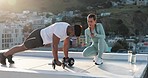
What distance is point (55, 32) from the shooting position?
10.3ft

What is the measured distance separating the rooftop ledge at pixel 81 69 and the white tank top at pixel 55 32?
347 mm

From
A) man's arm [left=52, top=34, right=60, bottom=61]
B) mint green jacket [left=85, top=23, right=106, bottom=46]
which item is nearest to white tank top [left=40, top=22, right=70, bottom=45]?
man's arm [left=52, top=34, right=60, bottom=61]

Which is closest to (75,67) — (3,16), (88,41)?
(88,41)

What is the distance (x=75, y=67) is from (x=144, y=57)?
114 centimetres

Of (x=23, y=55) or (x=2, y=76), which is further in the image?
(x=23, y=55)

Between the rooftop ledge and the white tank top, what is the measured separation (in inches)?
13.7

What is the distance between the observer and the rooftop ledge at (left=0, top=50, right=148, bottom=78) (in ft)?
8.34

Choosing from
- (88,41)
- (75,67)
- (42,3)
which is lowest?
(75,67)

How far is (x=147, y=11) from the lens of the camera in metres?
29.3

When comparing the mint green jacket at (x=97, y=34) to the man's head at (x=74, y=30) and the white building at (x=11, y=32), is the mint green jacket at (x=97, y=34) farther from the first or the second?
the white building at (x=11, y=32)

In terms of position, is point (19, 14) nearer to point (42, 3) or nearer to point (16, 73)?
point (42, 3)

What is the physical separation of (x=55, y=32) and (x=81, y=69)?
1.72 ft

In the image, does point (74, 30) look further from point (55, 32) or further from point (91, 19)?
point (91, 19)

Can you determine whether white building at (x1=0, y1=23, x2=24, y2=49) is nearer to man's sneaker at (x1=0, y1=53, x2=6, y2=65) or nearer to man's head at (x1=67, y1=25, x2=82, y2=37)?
man's sneaker at (x1=0, y1=53, x2=6, y2=65)
